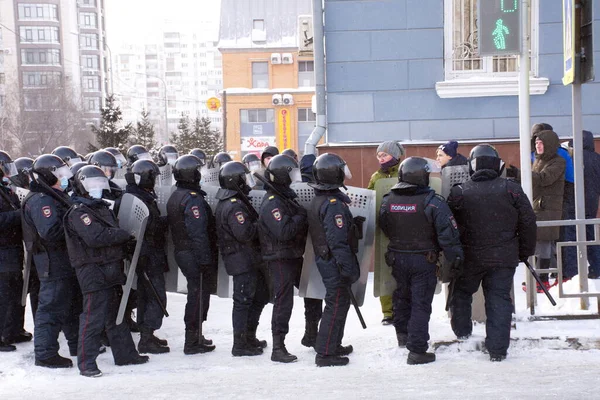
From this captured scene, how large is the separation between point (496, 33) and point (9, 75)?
3113 inches

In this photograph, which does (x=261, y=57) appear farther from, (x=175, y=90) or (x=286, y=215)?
(x=175, y=90)

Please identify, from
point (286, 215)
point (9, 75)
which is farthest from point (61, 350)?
point (9, 75)

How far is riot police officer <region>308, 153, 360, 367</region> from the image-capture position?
5871 millimetres

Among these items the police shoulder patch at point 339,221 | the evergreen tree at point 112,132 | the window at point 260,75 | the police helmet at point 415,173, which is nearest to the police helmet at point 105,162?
the police shoulder patch at point 339,221

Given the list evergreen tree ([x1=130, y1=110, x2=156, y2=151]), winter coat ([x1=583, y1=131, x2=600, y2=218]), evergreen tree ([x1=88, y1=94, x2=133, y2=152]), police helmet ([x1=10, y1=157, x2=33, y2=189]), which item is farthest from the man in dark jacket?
evergreen tree ([x1=130, y1=110, x2=156, y2=151])

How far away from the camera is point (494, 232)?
19.5 feet

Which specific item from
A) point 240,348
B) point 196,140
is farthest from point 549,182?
point 196,140

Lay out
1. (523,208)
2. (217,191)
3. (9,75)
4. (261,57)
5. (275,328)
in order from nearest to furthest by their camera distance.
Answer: (523,208)
(275,328)
(217,191)
(261,57)
(9,75)

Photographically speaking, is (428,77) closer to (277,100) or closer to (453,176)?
(453,176)

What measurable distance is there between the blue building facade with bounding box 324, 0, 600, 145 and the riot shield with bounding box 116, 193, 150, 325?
13.8 feet

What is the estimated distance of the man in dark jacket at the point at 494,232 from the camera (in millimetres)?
5898

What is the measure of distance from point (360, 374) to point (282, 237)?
1.29 m

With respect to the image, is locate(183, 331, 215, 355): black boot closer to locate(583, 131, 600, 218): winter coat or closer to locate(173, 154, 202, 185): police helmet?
locate(173, 154, 202, 185): police helmet

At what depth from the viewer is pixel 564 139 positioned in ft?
31.7
